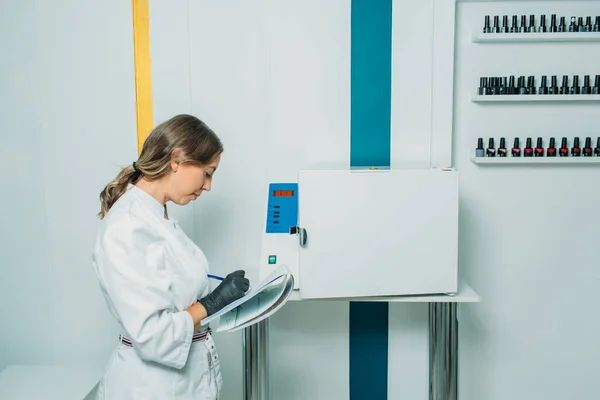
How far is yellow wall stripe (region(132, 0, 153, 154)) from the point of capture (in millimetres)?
2238

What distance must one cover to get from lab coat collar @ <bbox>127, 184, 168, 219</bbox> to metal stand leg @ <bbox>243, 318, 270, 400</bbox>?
0.62 meters

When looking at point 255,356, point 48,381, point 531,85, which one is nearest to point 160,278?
point 255,356

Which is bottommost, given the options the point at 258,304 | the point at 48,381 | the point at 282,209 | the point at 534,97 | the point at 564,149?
the point at 48,381

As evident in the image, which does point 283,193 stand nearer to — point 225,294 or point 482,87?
point 225,294

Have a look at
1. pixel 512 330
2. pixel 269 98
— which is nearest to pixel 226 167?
pixel 269 98

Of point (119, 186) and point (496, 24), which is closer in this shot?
point (119, 186)

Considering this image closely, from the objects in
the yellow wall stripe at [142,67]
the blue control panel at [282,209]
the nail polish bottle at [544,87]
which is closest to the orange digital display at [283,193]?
the blue control panel at [282,209]

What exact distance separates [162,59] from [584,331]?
193 centimetres

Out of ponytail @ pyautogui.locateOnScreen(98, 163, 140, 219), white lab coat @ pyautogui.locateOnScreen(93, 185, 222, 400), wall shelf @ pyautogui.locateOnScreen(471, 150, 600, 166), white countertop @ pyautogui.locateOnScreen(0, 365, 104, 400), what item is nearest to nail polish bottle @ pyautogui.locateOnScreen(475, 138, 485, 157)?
wall shelf @ pyautogui.locateOnScreen(471, 150, 600, 166)

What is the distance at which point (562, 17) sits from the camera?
221 cm

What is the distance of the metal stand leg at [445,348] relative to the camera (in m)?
2.11

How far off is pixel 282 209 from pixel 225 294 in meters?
0.60

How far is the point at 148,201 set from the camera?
1.58 metres

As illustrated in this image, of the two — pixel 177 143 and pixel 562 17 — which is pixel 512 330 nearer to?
pixel 562 17
